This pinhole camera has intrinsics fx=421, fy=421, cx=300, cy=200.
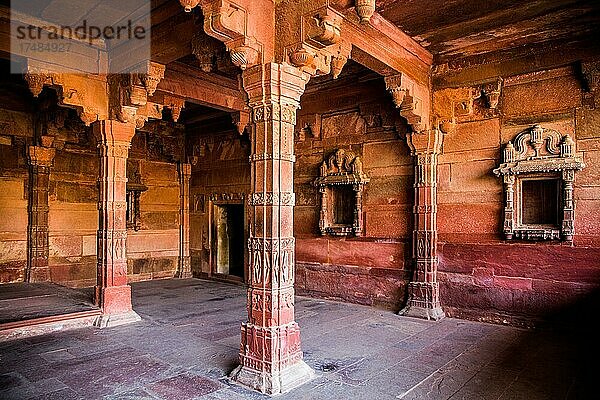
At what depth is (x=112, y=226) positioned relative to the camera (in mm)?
6371

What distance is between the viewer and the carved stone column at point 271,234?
4035mm

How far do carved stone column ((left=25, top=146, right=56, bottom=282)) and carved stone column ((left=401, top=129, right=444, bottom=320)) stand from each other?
23.4ft

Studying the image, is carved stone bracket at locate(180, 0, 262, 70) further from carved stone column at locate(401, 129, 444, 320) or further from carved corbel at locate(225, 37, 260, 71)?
carved stone column at locate(401, 129, 444, 320)

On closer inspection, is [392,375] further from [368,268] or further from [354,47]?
[354,47]

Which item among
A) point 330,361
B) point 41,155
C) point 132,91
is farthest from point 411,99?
point 41,155

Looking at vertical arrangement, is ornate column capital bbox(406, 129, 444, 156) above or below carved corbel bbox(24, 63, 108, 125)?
below

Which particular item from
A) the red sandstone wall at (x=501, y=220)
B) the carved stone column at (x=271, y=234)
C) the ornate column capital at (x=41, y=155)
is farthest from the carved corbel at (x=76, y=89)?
the red sandstone wall at (x=501, y=220)

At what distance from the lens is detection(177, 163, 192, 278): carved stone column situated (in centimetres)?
1126

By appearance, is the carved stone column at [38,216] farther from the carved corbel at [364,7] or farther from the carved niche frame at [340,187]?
the carved corbel at [364,7]

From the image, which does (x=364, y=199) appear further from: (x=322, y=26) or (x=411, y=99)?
(x=322, y=26)

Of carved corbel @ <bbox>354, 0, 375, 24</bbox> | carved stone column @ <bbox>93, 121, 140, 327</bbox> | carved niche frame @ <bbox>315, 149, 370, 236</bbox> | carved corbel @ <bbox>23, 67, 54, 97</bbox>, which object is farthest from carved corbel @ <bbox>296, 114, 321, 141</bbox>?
carved corbel @ <bbox>354, 0, 375, 24</bbox>

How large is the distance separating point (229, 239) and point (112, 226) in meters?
4.95

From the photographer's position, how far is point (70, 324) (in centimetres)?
586

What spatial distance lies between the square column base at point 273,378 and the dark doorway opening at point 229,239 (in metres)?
6.60
